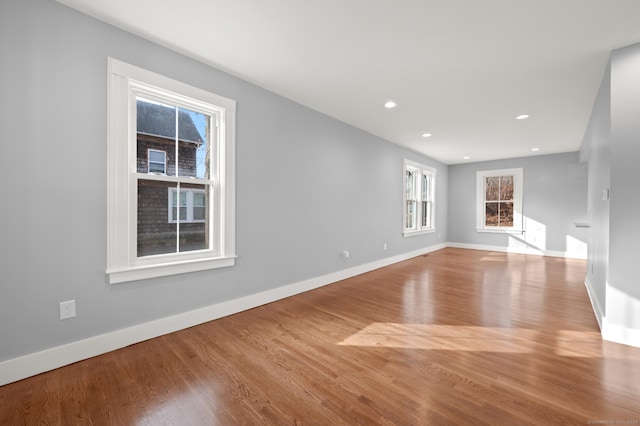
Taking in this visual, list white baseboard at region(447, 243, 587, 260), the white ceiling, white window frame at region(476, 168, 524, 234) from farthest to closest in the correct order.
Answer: white window frame at region(476, 168, 524, 234), white baseboard at region(447, 243, 587, 260), the white ceiling

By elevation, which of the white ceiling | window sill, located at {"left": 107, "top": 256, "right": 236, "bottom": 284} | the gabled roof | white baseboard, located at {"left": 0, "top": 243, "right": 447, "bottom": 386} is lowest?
white baseboard, located at {"left": 0, "top": 243, "right": 447, "bottom": 386}

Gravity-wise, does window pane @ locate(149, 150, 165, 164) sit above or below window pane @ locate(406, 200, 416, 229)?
above

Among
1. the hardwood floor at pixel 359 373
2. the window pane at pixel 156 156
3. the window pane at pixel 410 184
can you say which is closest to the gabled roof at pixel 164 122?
the window pane at pixel 156 156

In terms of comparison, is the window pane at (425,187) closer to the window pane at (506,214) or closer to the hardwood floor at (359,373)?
the window pane at (506,214)

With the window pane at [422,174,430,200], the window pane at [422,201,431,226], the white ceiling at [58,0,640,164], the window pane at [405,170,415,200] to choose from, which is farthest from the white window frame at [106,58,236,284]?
the window pane at [422,201,431,226]

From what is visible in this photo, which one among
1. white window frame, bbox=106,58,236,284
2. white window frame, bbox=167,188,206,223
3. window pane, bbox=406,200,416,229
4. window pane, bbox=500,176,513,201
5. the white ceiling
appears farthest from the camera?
window pane, bbox=500,176,513,201

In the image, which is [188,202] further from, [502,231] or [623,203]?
[502,231]

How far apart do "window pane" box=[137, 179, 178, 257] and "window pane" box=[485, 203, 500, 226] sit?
7984 mm

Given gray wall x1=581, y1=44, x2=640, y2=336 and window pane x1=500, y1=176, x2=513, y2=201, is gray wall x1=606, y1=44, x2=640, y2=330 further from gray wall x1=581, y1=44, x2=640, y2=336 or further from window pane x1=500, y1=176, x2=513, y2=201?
window pane x1=500, y1=176, x2=513, y2=201

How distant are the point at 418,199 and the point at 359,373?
568 centimetres

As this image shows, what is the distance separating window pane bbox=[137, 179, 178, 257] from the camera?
2.44 m

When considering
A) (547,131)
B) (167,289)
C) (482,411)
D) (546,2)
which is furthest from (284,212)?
(547,131)

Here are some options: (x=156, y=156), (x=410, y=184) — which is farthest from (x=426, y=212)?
(x=156, y=156)

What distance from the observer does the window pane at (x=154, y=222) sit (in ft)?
8.00
